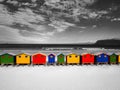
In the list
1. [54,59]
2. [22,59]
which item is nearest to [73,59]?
[54,59]

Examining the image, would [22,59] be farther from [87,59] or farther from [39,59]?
[87,59]

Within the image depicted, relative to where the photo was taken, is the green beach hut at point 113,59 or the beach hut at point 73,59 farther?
the green beach hut at point 113,59

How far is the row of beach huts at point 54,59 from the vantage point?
10.7 meters

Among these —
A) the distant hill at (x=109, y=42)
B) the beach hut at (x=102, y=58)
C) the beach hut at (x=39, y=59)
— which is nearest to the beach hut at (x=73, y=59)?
the beach hut at (x=102, y=58)

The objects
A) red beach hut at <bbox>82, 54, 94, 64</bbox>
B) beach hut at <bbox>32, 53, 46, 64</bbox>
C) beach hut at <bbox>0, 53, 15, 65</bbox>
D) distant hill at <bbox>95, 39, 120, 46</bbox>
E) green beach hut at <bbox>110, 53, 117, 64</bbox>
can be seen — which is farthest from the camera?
distant hill at <bbox>95, 39, 120, 46</bbox>

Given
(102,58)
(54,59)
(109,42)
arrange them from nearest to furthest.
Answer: (54,59), (102,58), (109,42)

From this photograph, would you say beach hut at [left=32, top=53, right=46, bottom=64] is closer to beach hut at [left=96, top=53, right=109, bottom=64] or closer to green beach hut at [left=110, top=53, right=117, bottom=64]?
beach hut at [left=96, top=53, right=109, bottom=64]

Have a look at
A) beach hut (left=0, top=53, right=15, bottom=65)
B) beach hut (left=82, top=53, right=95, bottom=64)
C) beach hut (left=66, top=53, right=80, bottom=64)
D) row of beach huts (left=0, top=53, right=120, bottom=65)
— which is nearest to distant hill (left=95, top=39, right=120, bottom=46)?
row of beach huts (left=0, top=53, right=120, bottom=65)

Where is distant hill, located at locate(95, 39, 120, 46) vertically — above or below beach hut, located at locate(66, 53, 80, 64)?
above

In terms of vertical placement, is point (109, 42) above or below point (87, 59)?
above

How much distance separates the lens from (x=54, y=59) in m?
11.3

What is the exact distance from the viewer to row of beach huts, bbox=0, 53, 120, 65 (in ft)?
35.2

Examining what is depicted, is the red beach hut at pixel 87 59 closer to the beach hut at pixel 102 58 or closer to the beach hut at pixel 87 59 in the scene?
the beach hut at pixel 87 59

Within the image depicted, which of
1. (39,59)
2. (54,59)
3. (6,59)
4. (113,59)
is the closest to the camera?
(6,59)
